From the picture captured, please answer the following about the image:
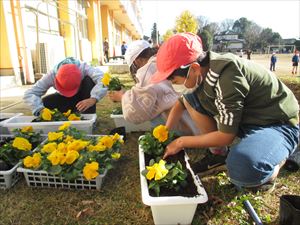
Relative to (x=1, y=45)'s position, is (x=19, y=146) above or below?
below

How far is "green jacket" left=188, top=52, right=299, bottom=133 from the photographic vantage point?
1470mm

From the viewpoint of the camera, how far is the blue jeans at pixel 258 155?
4.77 feet

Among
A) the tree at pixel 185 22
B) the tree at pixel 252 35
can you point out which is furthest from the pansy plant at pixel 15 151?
the tree at pixel 252 35

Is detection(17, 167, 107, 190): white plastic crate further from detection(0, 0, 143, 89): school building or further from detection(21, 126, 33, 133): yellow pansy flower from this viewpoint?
detection(0, 0, 143, 89): school building

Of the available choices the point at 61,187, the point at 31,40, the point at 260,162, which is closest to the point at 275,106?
the point at 260,162

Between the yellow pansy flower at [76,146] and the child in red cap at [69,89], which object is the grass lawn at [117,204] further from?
the child in red cap at [69,89]

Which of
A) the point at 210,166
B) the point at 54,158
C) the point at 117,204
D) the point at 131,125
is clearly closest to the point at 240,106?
the point at 210,166

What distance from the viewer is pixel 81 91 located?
3078 mm

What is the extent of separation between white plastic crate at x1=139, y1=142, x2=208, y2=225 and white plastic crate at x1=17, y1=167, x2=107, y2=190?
19.1 inches

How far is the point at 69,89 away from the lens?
2.90m

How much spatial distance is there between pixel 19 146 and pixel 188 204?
4.26 ft

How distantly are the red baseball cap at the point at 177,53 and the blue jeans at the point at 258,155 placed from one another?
1.83ft

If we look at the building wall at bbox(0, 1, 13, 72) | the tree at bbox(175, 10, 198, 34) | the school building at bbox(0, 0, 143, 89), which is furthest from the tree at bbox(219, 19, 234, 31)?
the building wall at bbox(0, 1, 13, 72)

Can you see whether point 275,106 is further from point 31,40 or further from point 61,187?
point 31,40
